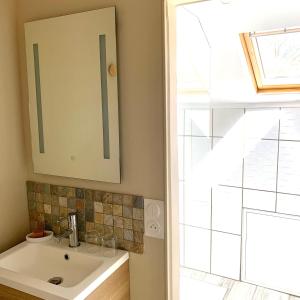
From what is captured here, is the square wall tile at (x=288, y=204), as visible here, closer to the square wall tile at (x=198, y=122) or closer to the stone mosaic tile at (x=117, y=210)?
the square wall tile at (x=198, y=122)

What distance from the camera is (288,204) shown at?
8.46ft

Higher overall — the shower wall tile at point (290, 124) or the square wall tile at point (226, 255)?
the shower wall tile at point (290, 124)

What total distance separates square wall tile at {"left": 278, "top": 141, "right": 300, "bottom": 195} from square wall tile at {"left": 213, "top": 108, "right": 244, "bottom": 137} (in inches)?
15.6

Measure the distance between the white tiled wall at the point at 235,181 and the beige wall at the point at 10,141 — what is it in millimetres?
1131

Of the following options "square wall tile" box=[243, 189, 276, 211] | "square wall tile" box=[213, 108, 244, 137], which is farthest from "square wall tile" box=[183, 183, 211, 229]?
"square wall tile" box=[213, 108, 244, 137]

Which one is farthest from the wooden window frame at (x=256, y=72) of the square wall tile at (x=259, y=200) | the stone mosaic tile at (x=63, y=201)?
the stone mosaic tile at (x=63, y=201)

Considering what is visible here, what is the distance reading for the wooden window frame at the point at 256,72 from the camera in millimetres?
2263

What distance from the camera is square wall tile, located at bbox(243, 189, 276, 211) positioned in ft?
8.64

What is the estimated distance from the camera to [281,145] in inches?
100

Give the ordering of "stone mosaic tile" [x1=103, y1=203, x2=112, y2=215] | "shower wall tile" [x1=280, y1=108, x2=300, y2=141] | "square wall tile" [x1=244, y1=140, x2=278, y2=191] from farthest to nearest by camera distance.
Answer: "square wall tile" [x1=244, y1=140, x2=278, y2=191] → "shower wall tile" [x1=280, y1=108, x2=300, y2=141] → "stone mosaic tile" [x1=103, y1=203, x2=112, y2=215]

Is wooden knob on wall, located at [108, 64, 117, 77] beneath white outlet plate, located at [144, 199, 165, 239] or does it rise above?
above

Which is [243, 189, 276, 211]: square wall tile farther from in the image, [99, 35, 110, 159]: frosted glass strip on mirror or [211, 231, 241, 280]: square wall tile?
[99, 35, 110, 159]: frosted glass strip on mirror

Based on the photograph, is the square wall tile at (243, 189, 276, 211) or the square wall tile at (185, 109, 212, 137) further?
the square wall tile at (243, 189, 276, 211)

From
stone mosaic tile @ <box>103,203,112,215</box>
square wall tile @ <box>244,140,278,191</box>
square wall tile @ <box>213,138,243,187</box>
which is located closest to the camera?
stone mosaic tile @ <box>103,203,112,215</box>
